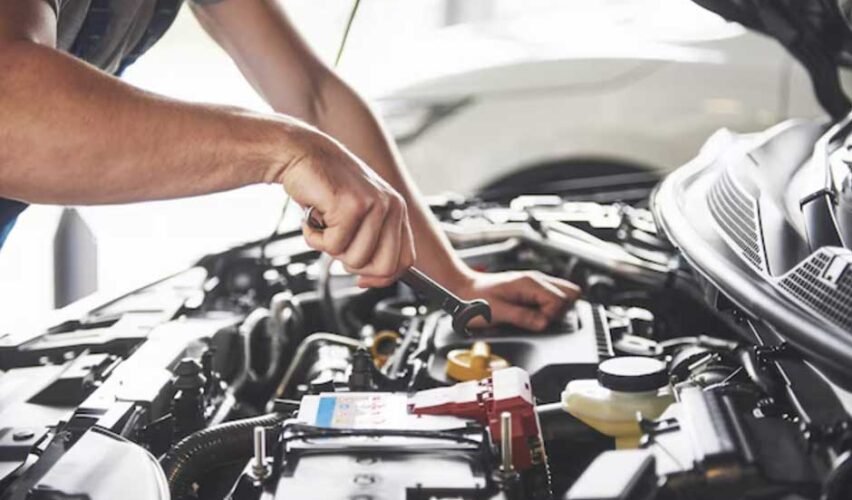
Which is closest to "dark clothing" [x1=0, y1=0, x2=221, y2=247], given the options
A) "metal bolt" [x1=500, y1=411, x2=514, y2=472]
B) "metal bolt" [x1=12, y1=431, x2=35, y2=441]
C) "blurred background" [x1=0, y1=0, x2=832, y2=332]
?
"metal bolt" [x1=12, y1=431, x2=35, y2=441]

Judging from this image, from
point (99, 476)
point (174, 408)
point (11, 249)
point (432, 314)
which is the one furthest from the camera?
point (11, 249)

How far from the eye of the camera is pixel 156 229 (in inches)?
198

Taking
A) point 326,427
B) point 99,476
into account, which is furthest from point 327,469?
point 99,476

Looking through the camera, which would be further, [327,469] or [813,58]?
[813,58]

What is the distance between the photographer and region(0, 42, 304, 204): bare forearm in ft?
3.40

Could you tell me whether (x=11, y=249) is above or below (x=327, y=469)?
below

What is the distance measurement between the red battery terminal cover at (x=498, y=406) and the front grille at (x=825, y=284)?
0.29 m

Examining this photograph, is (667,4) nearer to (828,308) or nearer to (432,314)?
(432,314)

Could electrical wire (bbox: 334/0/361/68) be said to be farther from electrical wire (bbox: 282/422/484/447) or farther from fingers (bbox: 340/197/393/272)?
electrical wire (bbox: 282/422/484/447)

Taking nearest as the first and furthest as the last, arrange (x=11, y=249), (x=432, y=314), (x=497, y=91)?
1. (x=432, y=314)
2. (x=497, y=91)
3. (x=11, y=249)

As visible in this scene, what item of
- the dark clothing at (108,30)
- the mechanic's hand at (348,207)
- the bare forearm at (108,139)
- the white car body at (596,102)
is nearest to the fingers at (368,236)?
the mechanic's hand at (348,207)

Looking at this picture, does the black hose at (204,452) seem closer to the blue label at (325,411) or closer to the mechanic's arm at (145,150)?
the blue label at (325,411)

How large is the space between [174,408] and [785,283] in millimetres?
726

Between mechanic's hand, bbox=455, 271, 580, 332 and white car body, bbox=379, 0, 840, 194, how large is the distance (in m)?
1.75
